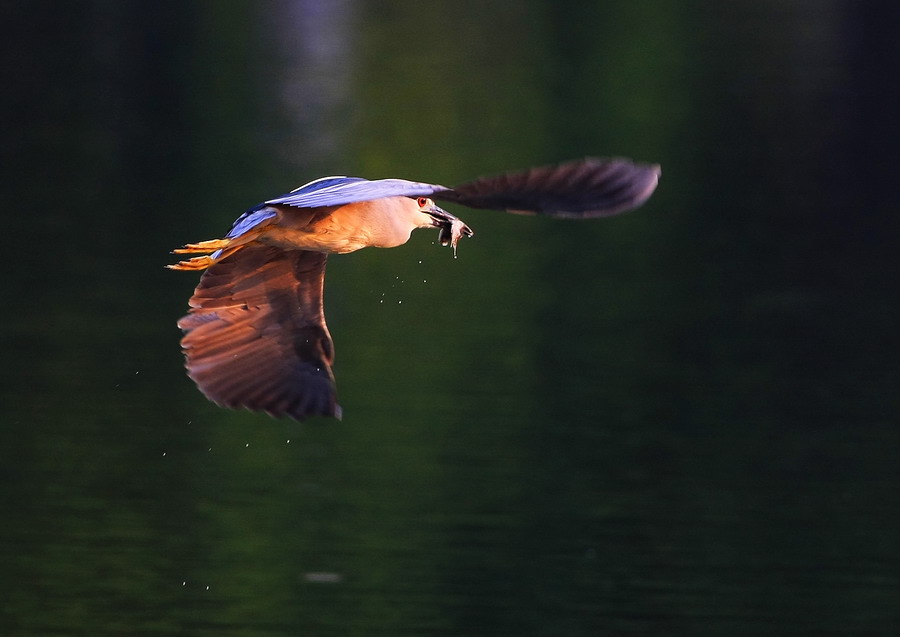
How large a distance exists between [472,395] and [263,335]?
380 centimetres

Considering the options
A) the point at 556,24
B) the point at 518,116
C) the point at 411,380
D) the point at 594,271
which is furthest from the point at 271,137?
the point at 556,24

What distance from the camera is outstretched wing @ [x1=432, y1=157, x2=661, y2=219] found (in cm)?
519

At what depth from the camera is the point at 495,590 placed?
802 cm

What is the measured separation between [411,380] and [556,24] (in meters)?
20.7

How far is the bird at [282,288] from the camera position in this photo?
635 centimetres

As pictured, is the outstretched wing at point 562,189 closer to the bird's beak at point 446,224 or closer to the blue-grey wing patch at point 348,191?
the blue-grey wing patch at point 348,191

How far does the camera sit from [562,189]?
17.1 feet

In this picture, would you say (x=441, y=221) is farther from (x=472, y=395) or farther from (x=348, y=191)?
(x=472, y=395)

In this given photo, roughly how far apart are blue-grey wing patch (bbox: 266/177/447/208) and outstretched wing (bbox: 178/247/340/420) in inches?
24.8

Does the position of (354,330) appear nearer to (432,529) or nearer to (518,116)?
(432,529)

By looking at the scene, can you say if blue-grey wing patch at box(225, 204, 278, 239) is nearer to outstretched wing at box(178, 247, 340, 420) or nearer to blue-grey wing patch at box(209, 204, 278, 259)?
blue-grey wing patch at box(209, 204, 278, 259)

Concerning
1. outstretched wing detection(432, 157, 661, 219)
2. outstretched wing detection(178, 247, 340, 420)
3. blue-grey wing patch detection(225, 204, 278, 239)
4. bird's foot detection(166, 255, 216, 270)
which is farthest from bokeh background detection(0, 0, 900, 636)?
outstretched wing detection(432, 157, 661, 219)

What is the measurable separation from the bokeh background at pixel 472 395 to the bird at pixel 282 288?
1.33 m

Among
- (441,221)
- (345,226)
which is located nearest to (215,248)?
(345,226)
